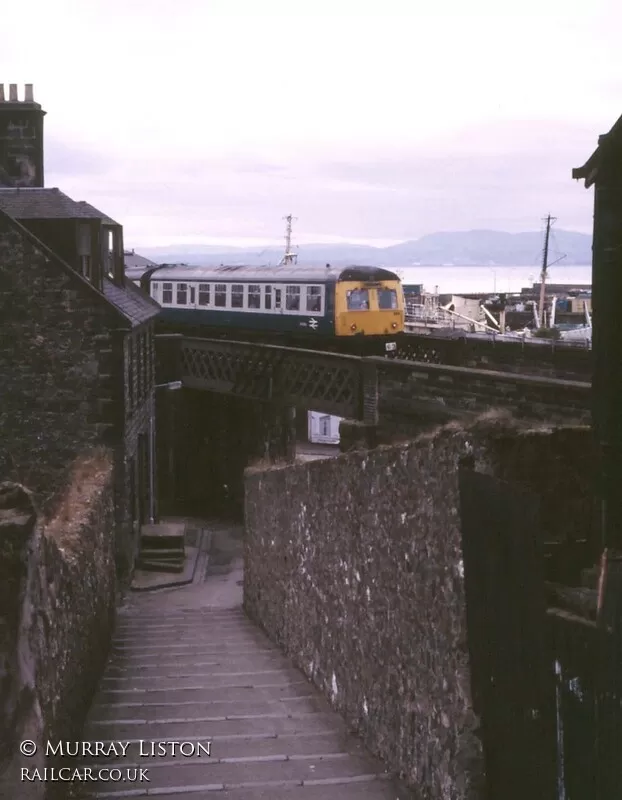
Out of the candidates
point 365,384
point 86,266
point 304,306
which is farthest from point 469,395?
point 304,306

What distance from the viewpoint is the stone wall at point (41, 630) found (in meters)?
5.38

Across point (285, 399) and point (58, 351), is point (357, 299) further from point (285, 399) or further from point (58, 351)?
point (58, 351)

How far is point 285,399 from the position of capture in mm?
21031

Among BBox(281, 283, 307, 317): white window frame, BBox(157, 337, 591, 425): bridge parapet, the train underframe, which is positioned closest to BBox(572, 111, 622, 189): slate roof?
BBox(157, 337, 591, 425): bridge parapet

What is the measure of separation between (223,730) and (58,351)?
982 cm

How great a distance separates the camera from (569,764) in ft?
17.1

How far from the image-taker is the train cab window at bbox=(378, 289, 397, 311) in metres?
26.3

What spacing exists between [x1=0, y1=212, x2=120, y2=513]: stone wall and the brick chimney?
543cm

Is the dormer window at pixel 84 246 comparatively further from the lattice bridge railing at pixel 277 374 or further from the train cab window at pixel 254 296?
the train cab window at pixel 254 296

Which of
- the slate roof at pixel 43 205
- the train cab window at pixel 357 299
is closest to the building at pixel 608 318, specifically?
the slate roof at pixel 43 205

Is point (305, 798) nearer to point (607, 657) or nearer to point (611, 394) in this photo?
point (607, 657)

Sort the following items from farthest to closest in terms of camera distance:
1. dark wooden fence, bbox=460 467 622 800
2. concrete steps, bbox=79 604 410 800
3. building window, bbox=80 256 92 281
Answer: building window, bbox=80 256 92 281 < concrete steps, bbox=79 604 410 800 < dark wooden fence, bbox=460 467 622 800

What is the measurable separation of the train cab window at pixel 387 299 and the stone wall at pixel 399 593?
1579cm

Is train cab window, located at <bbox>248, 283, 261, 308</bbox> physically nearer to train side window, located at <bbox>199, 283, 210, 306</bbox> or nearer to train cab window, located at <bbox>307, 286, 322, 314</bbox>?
train cab window, located at <bbox>307, 286, 322, 314</bbox>
